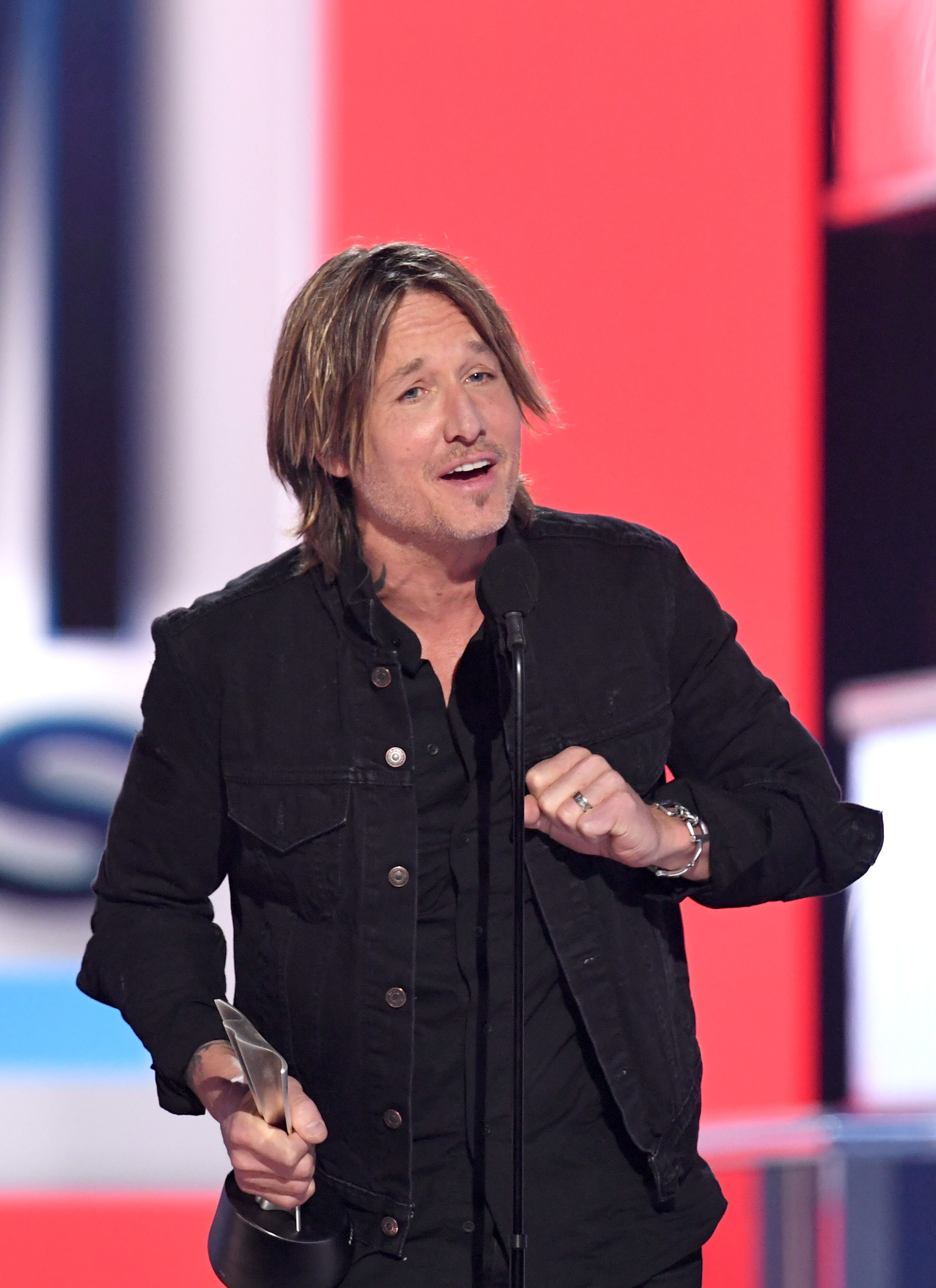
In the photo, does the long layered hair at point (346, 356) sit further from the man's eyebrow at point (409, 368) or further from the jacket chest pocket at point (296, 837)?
the jacket chest pocket at point (296, 837)

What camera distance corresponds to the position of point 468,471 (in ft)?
5.34

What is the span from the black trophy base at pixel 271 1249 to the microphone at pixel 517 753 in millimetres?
194

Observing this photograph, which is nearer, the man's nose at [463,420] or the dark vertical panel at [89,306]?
the man's nose at [463,420]

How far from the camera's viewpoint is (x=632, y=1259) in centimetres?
149

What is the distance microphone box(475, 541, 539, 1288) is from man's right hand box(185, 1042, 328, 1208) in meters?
0.19

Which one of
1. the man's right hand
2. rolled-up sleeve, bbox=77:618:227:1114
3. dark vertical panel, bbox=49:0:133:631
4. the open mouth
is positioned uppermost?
dark vertical panel, bbox=49:0:133:631

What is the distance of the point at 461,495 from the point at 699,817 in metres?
0.44

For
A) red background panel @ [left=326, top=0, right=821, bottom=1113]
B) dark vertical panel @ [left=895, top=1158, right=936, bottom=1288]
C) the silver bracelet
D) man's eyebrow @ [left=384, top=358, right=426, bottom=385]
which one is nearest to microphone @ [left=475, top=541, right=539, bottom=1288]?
the silver bracelet

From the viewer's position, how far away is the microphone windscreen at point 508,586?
1345 millimetres

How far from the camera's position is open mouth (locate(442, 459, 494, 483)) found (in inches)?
63.3

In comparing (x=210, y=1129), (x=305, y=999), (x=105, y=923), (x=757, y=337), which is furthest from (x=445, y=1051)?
(x=757, y=337)

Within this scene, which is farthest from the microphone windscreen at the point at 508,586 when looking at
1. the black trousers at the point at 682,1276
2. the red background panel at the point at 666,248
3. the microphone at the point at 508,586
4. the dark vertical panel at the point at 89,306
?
the dark vertical panel at the point at 89,306

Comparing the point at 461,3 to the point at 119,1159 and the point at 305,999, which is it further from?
the point at 119,1159

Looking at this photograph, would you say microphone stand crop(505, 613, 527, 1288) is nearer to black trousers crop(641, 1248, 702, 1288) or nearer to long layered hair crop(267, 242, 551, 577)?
black trousers crop(641, 1248, 702, 1288)
